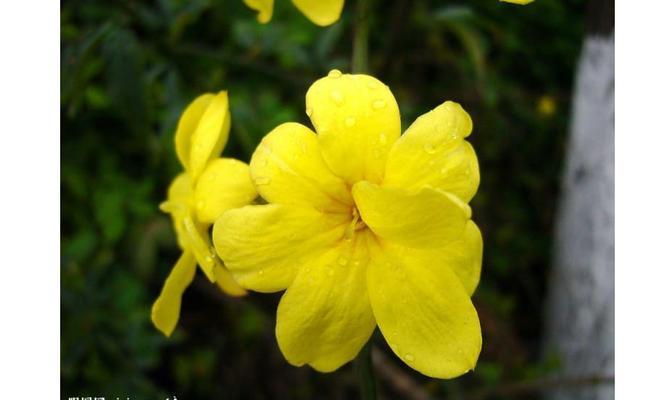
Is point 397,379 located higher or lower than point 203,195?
lower

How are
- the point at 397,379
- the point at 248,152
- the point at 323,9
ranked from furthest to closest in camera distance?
the point at 397,379 → the point at 248,152 → the point at 323,9

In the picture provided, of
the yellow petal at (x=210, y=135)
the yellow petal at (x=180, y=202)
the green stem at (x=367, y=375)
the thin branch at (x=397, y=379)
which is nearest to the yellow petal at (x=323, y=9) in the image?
the yellow petal at (x=210, y=135)

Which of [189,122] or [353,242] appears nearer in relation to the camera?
[353,242]

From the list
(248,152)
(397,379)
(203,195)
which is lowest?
(397,379)

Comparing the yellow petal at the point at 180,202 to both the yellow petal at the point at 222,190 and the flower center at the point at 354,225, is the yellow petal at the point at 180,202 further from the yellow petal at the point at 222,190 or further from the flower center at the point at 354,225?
the flower center at the point at 354,225

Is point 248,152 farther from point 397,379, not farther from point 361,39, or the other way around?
point 397,379

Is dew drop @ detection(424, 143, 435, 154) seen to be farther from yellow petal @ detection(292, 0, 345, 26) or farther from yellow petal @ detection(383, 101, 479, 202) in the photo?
yellow petal @ detection(292, 0, 345, 26)

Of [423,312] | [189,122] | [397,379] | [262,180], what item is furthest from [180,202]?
[397,379]
